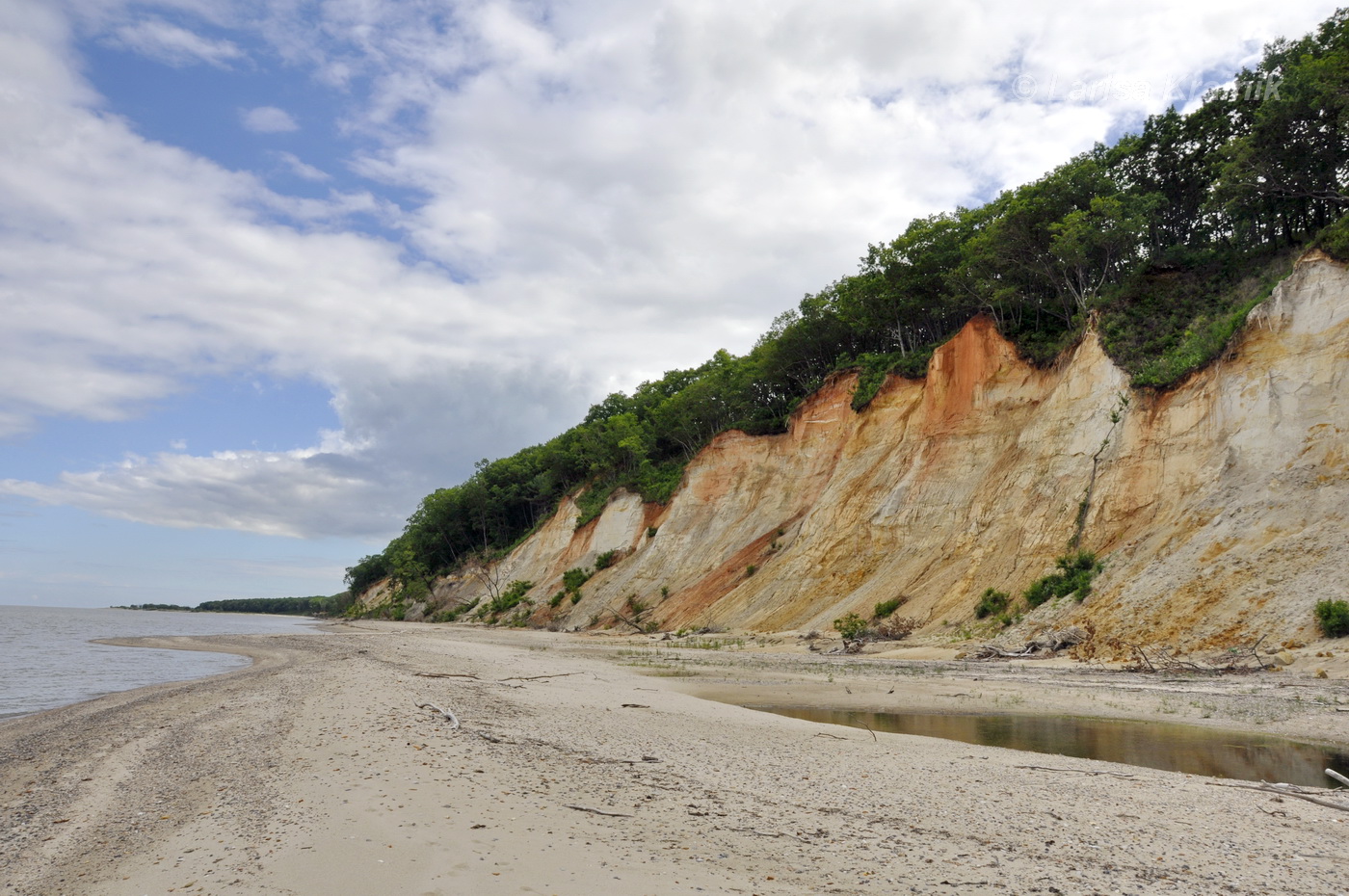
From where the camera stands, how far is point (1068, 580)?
2316cm

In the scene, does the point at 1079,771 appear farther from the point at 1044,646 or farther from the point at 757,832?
the point at 1044,646

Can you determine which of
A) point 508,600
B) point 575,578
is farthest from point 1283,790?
point 508,600

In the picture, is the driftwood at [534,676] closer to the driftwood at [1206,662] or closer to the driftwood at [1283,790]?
the driftwood at [1283,790]

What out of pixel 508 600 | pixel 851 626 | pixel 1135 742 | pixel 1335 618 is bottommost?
pixel 1135 742

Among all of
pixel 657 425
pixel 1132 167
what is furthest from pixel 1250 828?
pixel 657 425

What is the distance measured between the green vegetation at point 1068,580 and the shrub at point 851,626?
19.0 feet

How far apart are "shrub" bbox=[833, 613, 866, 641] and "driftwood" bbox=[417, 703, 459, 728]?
1743 cm

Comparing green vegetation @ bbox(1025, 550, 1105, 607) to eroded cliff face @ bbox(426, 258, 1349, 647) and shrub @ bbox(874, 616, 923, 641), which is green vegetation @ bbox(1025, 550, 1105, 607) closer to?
eroded cliff face @ bbox(426, 258, 1349, 647)

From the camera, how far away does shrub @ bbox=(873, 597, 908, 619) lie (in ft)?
92.5

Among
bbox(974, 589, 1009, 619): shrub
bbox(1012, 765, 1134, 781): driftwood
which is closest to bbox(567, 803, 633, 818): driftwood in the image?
bbox(1012, 765, 1134, 781): driftwood

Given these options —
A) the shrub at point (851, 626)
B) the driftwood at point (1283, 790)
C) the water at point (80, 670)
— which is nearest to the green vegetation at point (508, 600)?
the water at point (80, 670)

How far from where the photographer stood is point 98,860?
18.3ft

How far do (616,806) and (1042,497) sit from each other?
25.2 meters

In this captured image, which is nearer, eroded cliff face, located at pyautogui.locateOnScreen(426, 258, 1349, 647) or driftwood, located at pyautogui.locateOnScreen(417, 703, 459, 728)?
driftwood, located at pyautogui.locateOnScreen(417, 703, 459, 728)
